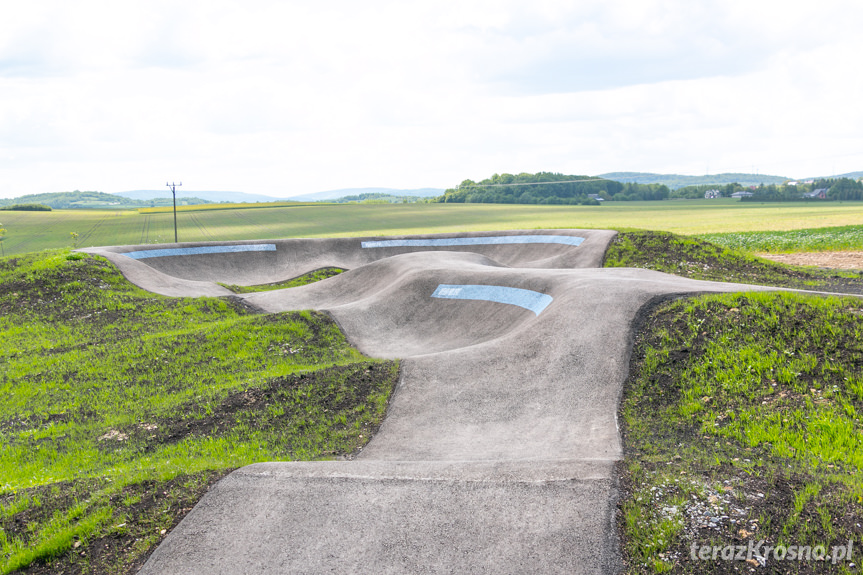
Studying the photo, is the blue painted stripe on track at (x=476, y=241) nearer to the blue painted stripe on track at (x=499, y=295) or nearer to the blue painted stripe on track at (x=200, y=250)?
the blue painted stripe on track at (x=200, y=250)

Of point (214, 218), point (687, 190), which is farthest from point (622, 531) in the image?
point (687, 190)

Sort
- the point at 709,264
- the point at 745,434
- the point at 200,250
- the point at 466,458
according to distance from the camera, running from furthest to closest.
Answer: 1. the point at 200,250
2. the point at 709,264
3. the point at 466,458
4. the point at 745,434

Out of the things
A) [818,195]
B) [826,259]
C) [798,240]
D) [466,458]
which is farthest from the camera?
[818,195]

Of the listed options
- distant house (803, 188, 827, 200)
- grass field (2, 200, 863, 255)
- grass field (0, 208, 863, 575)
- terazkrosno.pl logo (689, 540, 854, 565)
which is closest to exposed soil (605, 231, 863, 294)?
grass field (0, 208, 863, 575)

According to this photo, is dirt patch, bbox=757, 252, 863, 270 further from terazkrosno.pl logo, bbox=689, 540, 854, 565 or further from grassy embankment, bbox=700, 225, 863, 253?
terazkrosno.pl logo, bbox=689, 540, 854, 565

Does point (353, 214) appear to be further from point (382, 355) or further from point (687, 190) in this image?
point (687, 190)

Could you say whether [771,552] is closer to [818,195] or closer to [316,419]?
[316,419]

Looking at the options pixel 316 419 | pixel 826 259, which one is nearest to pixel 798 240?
pixel 826 259

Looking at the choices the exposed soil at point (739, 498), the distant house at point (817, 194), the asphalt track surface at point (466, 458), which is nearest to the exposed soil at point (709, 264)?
the asphalt track surface at point (466, 458)
